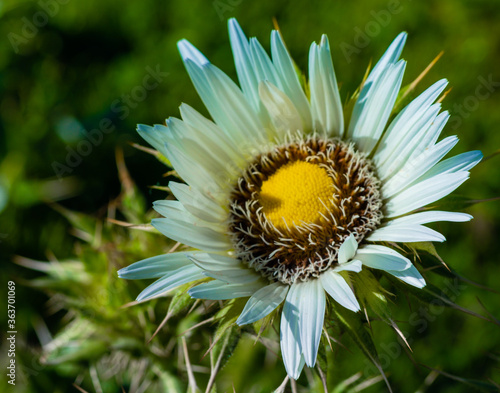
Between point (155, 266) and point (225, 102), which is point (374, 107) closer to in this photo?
point (225, 102)

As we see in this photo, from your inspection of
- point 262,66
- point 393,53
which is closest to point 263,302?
point 262,66

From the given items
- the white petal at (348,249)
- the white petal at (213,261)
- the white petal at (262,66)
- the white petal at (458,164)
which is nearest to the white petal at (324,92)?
the white petal at (262,66)

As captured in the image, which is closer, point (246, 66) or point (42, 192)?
point (246, 66)

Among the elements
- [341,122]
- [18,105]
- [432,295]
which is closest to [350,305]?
[432,295]

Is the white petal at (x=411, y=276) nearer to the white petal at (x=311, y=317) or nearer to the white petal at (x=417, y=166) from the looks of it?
the white petal at (x=311, y=317)

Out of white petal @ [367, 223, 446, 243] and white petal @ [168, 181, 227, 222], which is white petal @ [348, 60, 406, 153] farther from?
white petal @ [168, 181, 227, 222]

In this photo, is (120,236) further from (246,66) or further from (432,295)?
(432,295)
